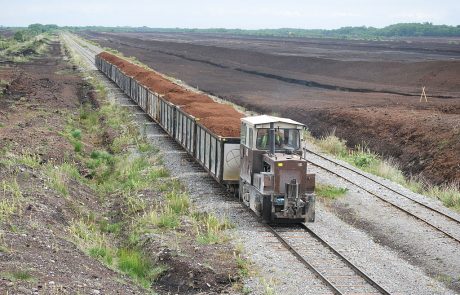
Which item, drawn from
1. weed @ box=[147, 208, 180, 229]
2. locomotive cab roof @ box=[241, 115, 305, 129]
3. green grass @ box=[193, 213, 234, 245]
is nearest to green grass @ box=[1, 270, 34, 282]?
green grass @ box=[193, 213, 234, 245]

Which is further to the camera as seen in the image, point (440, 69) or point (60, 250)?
point (440, 69)

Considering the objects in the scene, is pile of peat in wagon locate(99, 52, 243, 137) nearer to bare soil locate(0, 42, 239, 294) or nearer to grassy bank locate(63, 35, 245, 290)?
grassy bank locate(63, 35, 245, 290)

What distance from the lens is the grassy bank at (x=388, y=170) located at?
77.8ft

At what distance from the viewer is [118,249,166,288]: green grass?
48.8 feet

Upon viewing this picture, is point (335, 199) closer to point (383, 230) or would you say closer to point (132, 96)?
point (383, 230)

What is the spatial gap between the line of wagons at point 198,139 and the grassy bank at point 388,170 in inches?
311

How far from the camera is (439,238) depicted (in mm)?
18484

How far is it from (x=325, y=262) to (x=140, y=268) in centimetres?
451

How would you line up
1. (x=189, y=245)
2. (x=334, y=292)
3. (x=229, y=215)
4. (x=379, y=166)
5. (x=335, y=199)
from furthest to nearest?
(x=379, y=166), (x=335, y=199), (x=229, y=215), (x=189, y=245), (x=334, y=292)

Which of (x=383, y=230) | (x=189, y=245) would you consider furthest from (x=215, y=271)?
(x=383, y=230)

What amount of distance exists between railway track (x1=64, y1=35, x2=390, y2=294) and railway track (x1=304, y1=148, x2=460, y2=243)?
9.64 ft

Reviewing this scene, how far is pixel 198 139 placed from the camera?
83.9 ft

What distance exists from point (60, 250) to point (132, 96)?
35.0 metres

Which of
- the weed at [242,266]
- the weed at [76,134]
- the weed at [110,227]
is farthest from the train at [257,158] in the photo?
the weed at [76,134]
